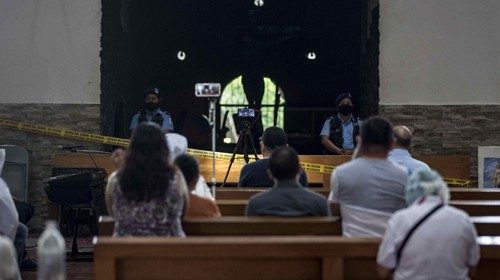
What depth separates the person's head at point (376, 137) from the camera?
5492 millimetres

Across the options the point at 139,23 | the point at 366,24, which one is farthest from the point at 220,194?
the point at 139,23

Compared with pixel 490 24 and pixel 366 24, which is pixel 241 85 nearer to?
pixel 366 24

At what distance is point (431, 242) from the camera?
169 inches

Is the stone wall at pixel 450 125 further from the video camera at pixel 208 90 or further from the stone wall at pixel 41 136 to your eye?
the video camera at pixel 208 90

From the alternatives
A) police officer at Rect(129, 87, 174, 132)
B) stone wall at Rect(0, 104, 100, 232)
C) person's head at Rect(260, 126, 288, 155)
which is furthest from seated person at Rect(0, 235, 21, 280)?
stone wall at Rect(0, 104, 100, 232)

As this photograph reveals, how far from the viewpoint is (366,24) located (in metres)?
14.8

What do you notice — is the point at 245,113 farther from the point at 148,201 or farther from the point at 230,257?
the point at 230,257

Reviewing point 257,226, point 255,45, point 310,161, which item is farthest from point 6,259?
point 255,45

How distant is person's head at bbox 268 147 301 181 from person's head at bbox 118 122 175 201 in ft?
2.06

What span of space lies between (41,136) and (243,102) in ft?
24.3

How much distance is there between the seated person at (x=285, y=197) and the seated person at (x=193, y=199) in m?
0.31

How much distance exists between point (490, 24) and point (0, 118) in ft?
20.7

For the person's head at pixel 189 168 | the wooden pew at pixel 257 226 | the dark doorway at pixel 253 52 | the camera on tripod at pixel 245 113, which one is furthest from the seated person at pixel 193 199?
the dark doorway at pixel 253 52

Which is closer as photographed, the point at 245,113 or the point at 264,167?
the point at 264,167
